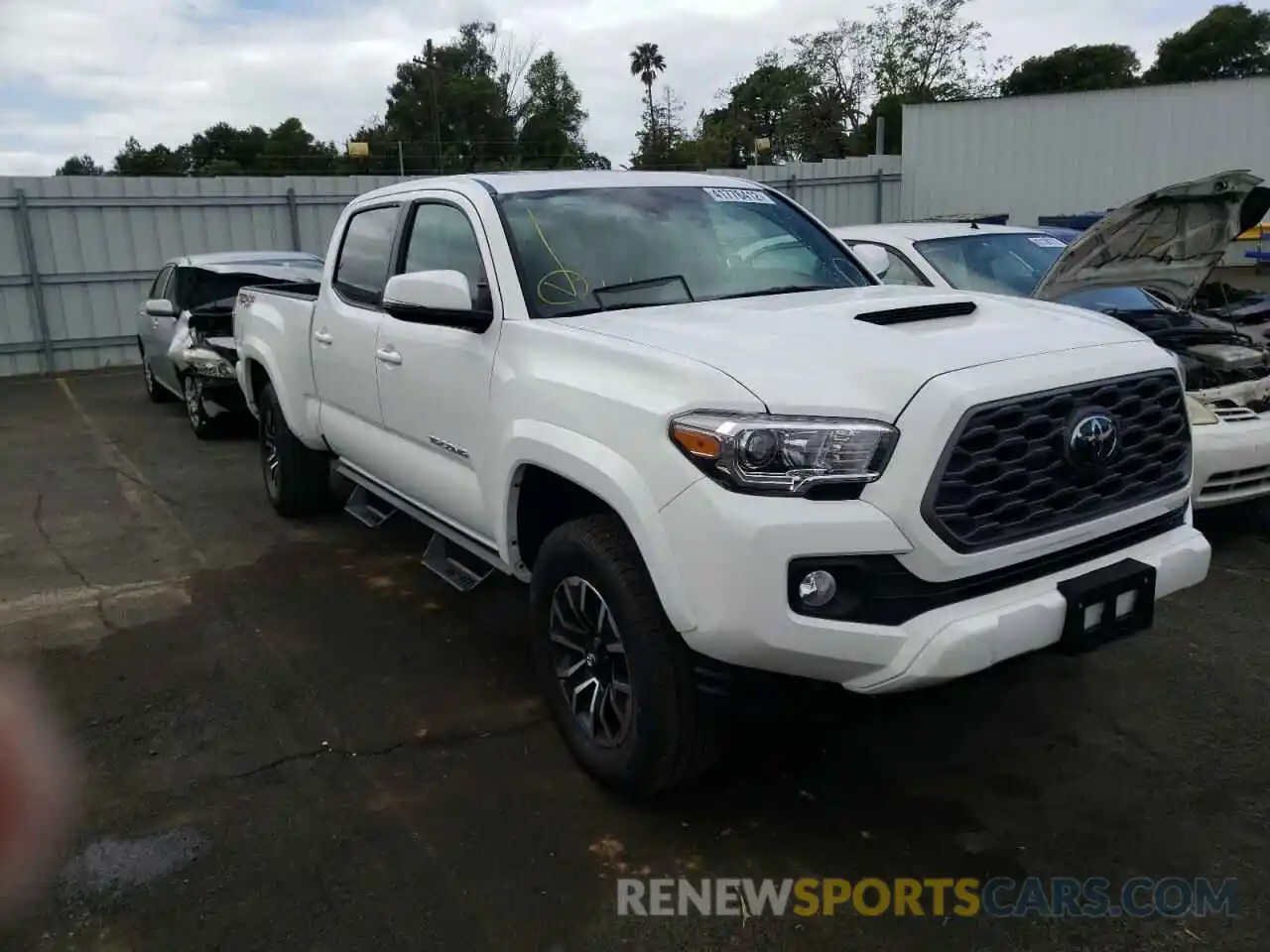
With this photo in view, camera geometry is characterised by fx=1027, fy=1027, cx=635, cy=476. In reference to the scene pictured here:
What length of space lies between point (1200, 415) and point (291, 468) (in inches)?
200

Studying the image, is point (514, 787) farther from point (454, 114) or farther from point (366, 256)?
point (454, 114)

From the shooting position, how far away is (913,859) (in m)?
2.93

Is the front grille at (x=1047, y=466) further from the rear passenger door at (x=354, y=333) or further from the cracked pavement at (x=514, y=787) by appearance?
the rear passenger door at (x=354, y=333)

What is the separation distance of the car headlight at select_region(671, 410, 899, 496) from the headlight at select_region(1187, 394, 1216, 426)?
3322mm

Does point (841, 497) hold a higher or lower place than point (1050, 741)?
higher

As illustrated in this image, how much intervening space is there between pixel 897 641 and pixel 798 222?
245 centimetres

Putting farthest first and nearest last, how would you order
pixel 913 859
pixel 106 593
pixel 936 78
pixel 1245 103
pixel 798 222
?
pixel 936 78, pixel 1245 103, pixel 106 593, pixel 798 222, pixel 913 859

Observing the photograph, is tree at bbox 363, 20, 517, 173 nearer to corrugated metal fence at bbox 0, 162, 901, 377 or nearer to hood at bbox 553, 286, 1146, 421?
corrugated metal fence at bbox 0, 162, 901, 377

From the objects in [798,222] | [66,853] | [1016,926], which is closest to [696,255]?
[798,222]

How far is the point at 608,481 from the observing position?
2.87m

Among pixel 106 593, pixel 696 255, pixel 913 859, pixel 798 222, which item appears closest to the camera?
pixel 913 859

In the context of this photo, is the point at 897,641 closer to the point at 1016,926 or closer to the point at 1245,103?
the point at 1016,926

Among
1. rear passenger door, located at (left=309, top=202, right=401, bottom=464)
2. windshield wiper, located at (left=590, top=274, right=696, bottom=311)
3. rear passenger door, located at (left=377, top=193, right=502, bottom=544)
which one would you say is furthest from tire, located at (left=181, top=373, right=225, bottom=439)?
windshield wiper, located at (left=590, top=274, right=696, bottom=311)

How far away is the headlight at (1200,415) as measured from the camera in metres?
5.11
